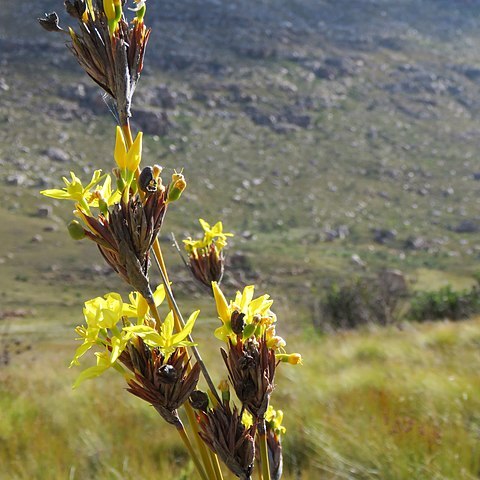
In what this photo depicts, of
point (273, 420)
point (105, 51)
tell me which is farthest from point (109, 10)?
point (273, 420)

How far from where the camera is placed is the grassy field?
2.94 metres

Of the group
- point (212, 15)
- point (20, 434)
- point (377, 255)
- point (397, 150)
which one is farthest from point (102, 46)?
point (212, 15)

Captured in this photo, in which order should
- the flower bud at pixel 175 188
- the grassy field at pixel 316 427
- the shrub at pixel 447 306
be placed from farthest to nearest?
the shrub at pixel 447 306
the grassy field at pixel 316 427
the flower bud at pixel 175 188

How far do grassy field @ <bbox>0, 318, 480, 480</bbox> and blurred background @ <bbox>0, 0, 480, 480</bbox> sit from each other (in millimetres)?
20

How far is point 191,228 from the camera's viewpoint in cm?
4578

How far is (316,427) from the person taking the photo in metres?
3.48

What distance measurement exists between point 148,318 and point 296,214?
49.0 m

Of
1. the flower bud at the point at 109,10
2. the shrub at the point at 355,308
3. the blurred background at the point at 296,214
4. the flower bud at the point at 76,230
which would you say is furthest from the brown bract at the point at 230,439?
the shrub at the point at 355,308

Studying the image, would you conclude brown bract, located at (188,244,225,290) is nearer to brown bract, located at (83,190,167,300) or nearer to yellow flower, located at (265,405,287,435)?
yellow flower, located at (265,405,287,435)

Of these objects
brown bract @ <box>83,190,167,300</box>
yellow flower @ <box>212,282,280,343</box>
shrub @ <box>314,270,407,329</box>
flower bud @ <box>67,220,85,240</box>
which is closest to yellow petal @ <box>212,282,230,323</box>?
yellow flower @ <box>212,282,280,343</box>

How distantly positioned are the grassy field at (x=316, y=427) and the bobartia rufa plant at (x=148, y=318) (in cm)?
135

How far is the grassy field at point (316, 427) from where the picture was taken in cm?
294

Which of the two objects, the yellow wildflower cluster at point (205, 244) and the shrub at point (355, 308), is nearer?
the yellow wildflower cluster at point (205, 244)

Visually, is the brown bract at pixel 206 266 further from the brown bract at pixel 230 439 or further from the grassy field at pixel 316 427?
the grassy field at pixel 316 427
